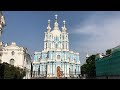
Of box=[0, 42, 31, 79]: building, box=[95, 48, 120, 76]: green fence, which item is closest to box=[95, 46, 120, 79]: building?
box=[95, 48, 120, 76]: green fence

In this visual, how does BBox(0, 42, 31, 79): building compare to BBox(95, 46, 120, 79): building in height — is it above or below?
above

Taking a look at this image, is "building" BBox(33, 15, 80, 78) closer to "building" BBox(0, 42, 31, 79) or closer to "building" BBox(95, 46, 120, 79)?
"building" BBox(0, 42, 31, 79)

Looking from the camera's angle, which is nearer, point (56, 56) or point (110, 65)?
point (110, 65)

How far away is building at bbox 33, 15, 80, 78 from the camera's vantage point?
239 ft

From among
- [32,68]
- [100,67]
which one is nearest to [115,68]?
[100,67]

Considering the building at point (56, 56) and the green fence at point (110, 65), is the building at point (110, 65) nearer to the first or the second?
the green fence at point (110, 65)

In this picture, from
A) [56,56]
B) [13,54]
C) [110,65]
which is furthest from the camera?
[56,56]

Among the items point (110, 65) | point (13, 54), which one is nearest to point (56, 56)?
point (13, 54)

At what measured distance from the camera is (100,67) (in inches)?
2352

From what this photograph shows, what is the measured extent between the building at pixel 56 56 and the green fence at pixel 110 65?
13199mm

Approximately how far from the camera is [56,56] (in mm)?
73875

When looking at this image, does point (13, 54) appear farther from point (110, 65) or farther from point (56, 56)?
point (110, 65)
